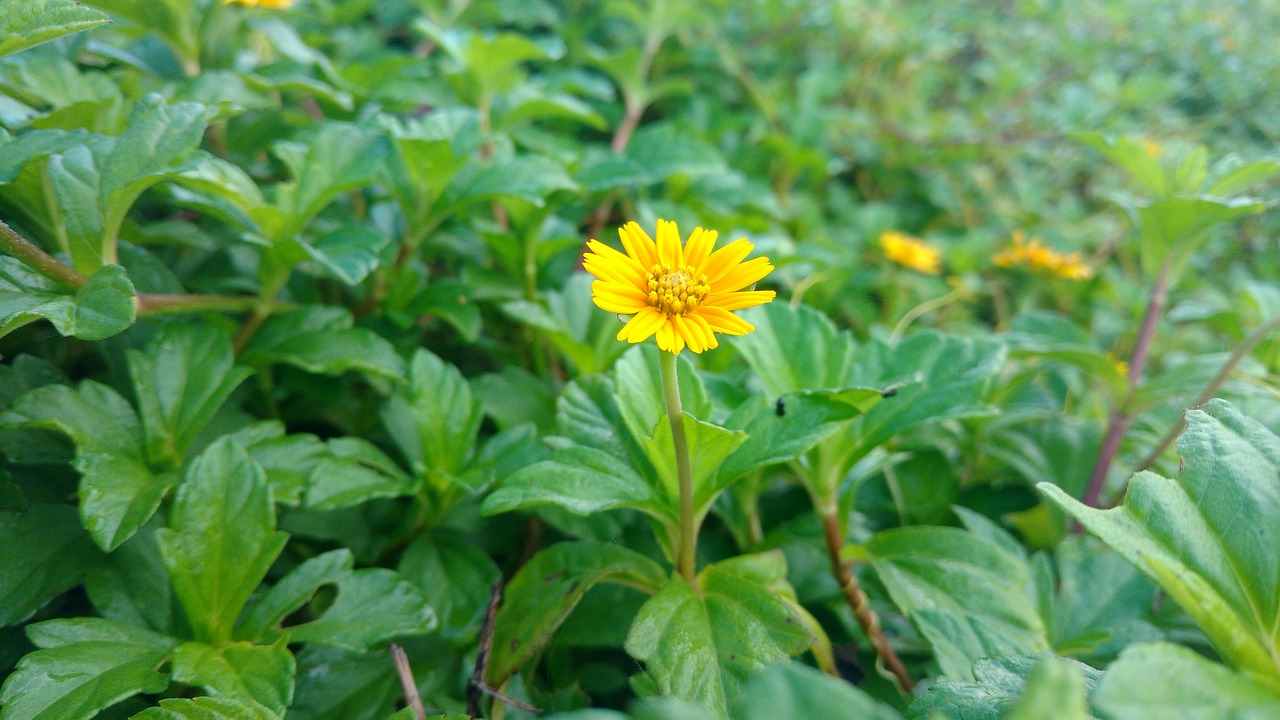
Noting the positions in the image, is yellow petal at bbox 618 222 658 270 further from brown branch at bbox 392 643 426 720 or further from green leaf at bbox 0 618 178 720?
green leaf at bbox 0 618 178 720

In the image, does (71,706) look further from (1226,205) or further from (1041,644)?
(1226,205)

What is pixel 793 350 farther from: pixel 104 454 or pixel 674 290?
pixel 104 454

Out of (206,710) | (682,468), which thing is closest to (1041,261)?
(682,468)

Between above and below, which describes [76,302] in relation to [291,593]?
above

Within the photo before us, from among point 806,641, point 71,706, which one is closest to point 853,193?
point 806,641

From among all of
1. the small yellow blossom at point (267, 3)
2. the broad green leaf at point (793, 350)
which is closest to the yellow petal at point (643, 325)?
the broad green leaf at point (793, 350)

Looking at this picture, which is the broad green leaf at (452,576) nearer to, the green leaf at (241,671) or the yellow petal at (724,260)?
the green leaf at (241,671)
